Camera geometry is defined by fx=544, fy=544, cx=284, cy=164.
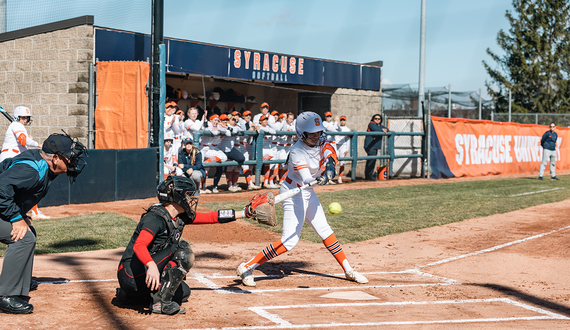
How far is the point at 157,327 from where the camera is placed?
4414 millimetres

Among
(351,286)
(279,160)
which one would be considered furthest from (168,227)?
(279,160)

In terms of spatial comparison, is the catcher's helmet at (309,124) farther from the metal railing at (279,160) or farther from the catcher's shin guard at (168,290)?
the metal railing at (279,160)

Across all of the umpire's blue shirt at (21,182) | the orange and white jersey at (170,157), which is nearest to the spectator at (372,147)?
the orange and white jersey at (170,157)

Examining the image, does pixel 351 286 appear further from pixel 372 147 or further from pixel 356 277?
pixel 372 147

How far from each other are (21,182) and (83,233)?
4.55 metres

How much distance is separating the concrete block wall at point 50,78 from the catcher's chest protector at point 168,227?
404 inches

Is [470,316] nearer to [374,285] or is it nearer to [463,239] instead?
[374,285]

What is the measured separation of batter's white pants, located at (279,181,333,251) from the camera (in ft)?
19.6

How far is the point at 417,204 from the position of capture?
12891mm

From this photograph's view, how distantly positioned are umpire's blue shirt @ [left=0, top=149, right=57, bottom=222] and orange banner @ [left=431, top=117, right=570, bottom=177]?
16.4 m

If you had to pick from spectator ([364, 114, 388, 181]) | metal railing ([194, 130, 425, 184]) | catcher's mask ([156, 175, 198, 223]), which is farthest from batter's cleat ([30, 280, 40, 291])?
spectator ([364, 114, 388, 181])

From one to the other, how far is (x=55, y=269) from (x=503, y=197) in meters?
11.6

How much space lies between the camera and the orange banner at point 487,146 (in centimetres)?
1978

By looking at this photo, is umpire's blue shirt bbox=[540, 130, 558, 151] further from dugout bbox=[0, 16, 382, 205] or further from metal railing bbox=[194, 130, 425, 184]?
dugout bbox=[0, 16, 382, 205]
